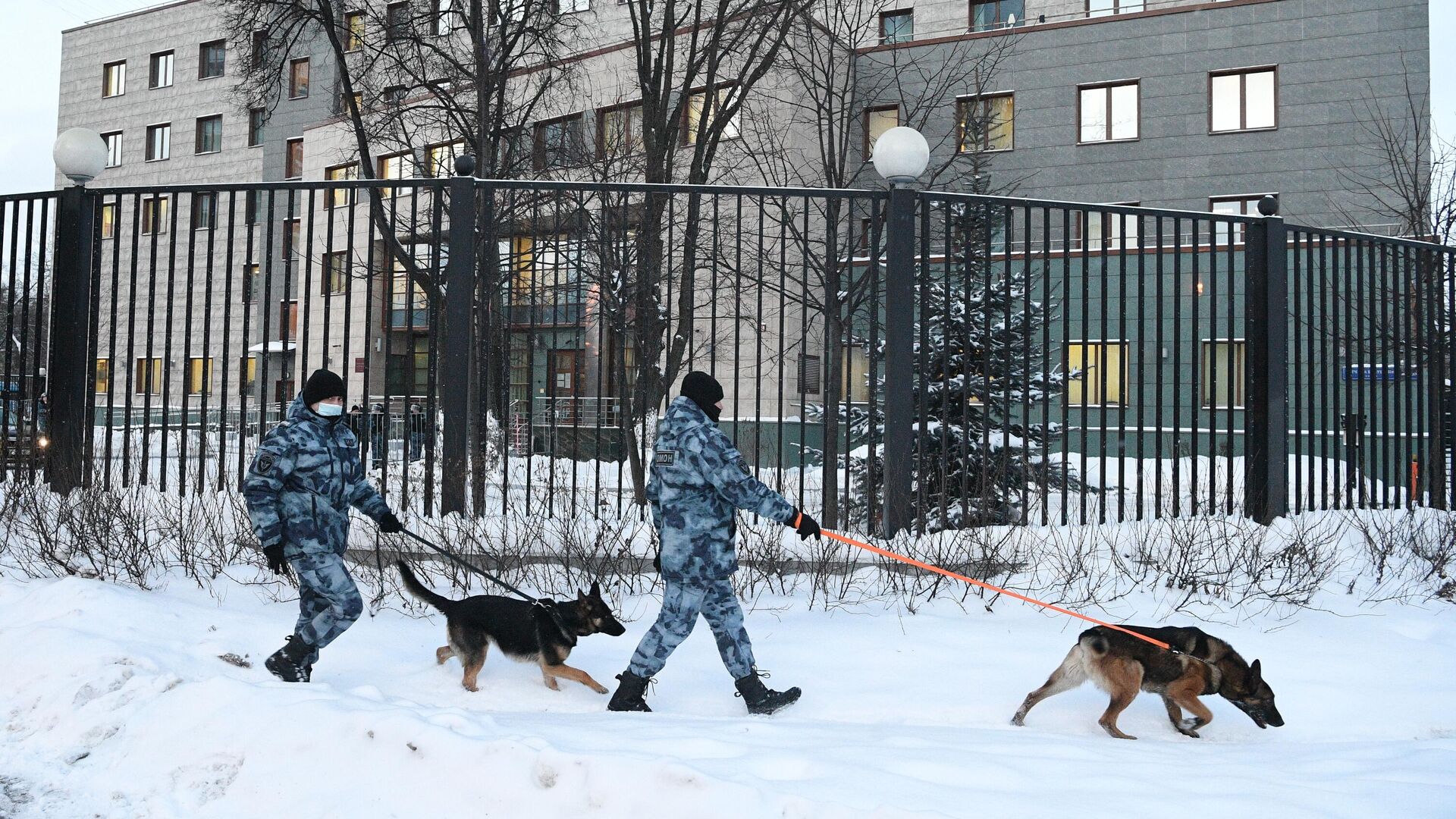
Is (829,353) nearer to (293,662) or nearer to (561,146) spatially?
(293,662)

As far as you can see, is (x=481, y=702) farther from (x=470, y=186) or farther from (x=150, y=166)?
(x=150, y=166)

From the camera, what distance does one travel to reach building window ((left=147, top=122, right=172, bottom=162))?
4041cm

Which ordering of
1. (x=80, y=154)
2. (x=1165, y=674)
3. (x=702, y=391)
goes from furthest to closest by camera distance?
(x=80, y=154)
(x=702, y=391)
(x=1165, y=674)

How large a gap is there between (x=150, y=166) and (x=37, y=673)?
42.0m

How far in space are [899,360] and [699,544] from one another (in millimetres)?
2878

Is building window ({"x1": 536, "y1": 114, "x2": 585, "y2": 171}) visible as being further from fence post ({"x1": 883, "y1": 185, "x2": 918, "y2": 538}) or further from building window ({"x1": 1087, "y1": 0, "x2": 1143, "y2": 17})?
building window ({"x1": 1087, "y1": 0, "x2": 1143, "y2": 17})

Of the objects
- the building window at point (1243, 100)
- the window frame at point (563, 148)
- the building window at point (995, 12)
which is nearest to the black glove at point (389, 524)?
the window frame at point (563, 148)

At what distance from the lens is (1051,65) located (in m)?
25.4

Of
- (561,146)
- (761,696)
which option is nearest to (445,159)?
(561,146)

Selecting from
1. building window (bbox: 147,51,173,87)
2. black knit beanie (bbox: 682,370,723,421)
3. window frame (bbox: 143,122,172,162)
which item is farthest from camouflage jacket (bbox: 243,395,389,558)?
building window (bbox: 147,51,173,87)

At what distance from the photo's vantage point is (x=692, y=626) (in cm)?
533

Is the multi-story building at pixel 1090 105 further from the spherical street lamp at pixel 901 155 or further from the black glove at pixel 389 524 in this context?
the black glove at pixel 389 524

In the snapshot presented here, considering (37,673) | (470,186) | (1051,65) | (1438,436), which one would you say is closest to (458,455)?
(470,186)

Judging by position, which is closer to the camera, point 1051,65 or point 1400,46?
point 1400,46
